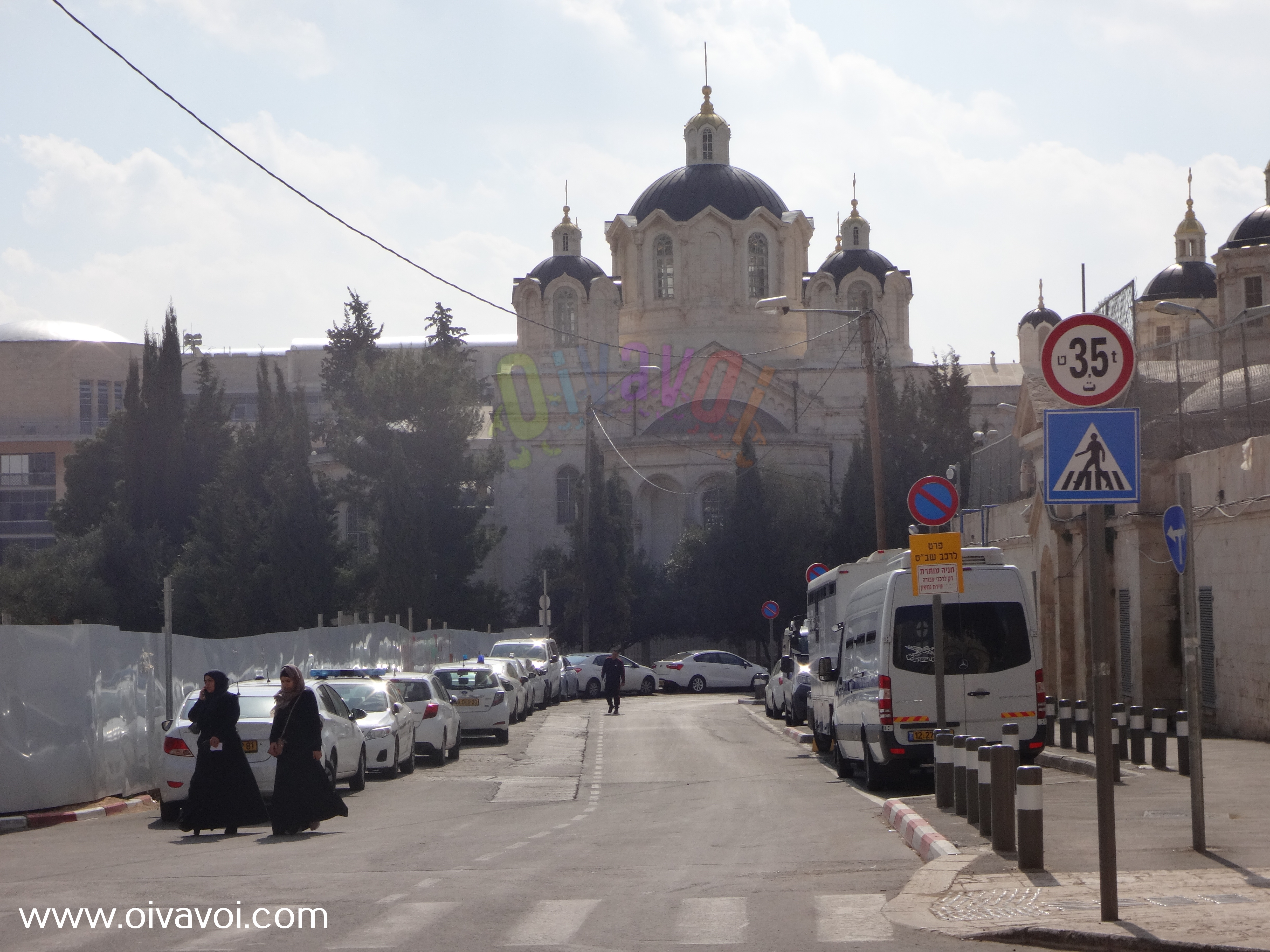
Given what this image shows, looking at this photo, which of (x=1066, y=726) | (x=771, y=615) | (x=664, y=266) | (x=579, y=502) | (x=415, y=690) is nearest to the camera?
(x=1066, y=726)

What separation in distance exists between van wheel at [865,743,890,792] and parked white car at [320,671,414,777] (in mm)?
5944

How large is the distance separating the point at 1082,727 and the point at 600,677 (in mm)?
29161

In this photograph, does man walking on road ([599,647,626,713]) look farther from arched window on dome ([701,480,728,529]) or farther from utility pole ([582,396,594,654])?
arched window on dome ([701,480,728,529])

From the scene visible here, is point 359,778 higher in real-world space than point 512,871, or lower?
lower

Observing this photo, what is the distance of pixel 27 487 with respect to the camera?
Result: 100438mm

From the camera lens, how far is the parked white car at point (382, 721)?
20.2 metres

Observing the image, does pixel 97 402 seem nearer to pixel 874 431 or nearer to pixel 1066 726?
pixel 874 431

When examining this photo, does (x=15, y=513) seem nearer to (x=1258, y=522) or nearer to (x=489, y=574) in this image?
(x=489, y=574)

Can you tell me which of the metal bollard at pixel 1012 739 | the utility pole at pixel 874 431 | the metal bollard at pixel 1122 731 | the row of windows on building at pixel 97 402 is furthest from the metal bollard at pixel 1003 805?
the row of windows on building at pixel 97 402

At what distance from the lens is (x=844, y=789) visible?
1803cm

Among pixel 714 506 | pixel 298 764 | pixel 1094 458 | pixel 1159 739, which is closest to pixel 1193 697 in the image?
pixel 1094 458

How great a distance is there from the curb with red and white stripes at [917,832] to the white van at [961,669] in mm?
1681

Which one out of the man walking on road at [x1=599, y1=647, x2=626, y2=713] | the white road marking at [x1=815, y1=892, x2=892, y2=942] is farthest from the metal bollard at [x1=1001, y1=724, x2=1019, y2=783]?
the man walking on road at [x1=599, y1=647, x2=626, y2=713]

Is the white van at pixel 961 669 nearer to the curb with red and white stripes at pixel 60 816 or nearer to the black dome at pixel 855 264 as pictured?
the curb with red and white stripes at pixel 60 816
